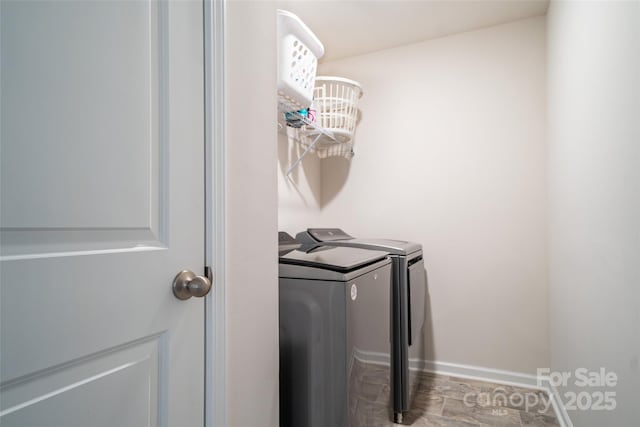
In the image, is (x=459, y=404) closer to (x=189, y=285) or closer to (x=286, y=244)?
(x=286, y=244)

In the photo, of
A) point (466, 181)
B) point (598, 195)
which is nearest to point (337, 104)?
point (466, 181)

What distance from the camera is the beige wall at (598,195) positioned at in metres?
0.97

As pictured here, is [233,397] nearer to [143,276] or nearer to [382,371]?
[143,276]

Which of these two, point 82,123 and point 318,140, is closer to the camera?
point 82,123

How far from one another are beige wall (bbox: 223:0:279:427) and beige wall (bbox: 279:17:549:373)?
124 cm

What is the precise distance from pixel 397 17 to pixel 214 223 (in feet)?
6.52

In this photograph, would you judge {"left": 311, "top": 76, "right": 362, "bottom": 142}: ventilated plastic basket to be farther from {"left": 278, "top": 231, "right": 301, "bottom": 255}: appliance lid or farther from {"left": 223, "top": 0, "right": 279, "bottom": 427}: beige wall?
{"left": 223, "top": 0, "right": 279, "bottom": 427}: beige wall

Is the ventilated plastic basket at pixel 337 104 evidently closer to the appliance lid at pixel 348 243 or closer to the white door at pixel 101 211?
the appliance lid at pixel 348 243

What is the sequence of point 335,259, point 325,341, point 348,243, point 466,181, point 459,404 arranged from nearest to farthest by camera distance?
point 325,341 < point 335,259 < point 348,243 < point 459,404 < point 466,181

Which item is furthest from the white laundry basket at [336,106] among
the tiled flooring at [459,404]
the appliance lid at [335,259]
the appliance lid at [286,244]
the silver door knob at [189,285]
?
the silver door knob at [189,285]

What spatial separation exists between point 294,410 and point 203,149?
0.95 metres

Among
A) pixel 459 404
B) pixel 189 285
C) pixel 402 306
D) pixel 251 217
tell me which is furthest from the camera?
pixel 459 404

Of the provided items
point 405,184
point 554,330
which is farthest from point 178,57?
point 554,330

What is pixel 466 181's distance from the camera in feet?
7.89
